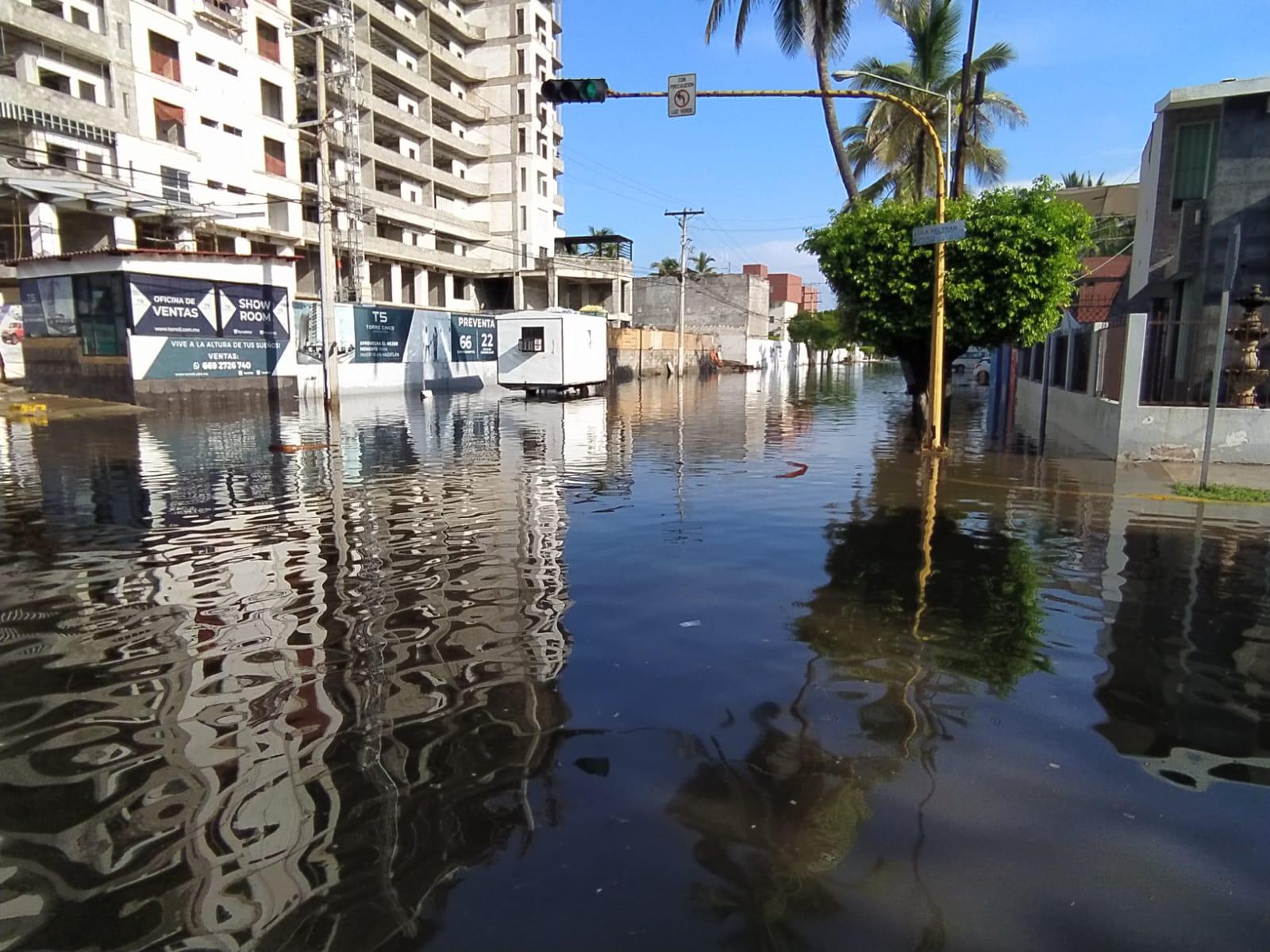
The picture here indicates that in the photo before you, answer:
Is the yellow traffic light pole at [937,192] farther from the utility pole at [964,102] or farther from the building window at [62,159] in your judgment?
the building window at [62,159]

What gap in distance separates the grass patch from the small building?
25326 mm

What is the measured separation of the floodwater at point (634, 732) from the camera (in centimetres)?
290

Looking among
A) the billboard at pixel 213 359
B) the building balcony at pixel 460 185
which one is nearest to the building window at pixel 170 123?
the billboard at pixel 213 359

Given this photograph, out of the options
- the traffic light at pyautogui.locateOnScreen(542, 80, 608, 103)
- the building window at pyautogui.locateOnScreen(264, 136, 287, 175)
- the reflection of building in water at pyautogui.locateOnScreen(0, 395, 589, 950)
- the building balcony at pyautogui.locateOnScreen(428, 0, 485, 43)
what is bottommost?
the reflection of building in water at pyautogui.locateOnScreen(0, 395, 589, 950)

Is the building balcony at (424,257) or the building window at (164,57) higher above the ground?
the building window at (164,57)

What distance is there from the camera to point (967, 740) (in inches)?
163

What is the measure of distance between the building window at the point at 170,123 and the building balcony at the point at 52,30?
10.0ft

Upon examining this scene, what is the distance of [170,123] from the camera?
125ft

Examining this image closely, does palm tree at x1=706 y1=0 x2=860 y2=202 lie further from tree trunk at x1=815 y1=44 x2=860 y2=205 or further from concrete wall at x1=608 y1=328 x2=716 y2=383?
concrete wall at x1=608 y1=328 x2=716 y2=383

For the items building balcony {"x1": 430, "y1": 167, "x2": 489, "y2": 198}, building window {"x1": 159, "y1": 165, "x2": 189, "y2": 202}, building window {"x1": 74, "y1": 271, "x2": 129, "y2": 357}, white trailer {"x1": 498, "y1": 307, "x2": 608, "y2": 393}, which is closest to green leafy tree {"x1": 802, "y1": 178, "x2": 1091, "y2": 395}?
white trailer {"x1": 498, "y1": 307, "x2": 608, "y2": 393}

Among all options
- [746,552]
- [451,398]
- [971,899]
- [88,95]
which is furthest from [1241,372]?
[88,95]

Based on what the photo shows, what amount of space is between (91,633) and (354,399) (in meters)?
25.6

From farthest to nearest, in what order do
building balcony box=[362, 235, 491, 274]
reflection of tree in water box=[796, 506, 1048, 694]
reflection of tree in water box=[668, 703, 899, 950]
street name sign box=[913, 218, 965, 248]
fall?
1. building balcony box=[362, 235, 491, 274]
2. street name sign box=[913, 218, 965, 248]
3. reflection of tree in water box=[796, 506, 1048, 694]
4. reflection of tree in water box=[668, 703, 899, 950]

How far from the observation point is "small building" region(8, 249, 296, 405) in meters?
24.4
